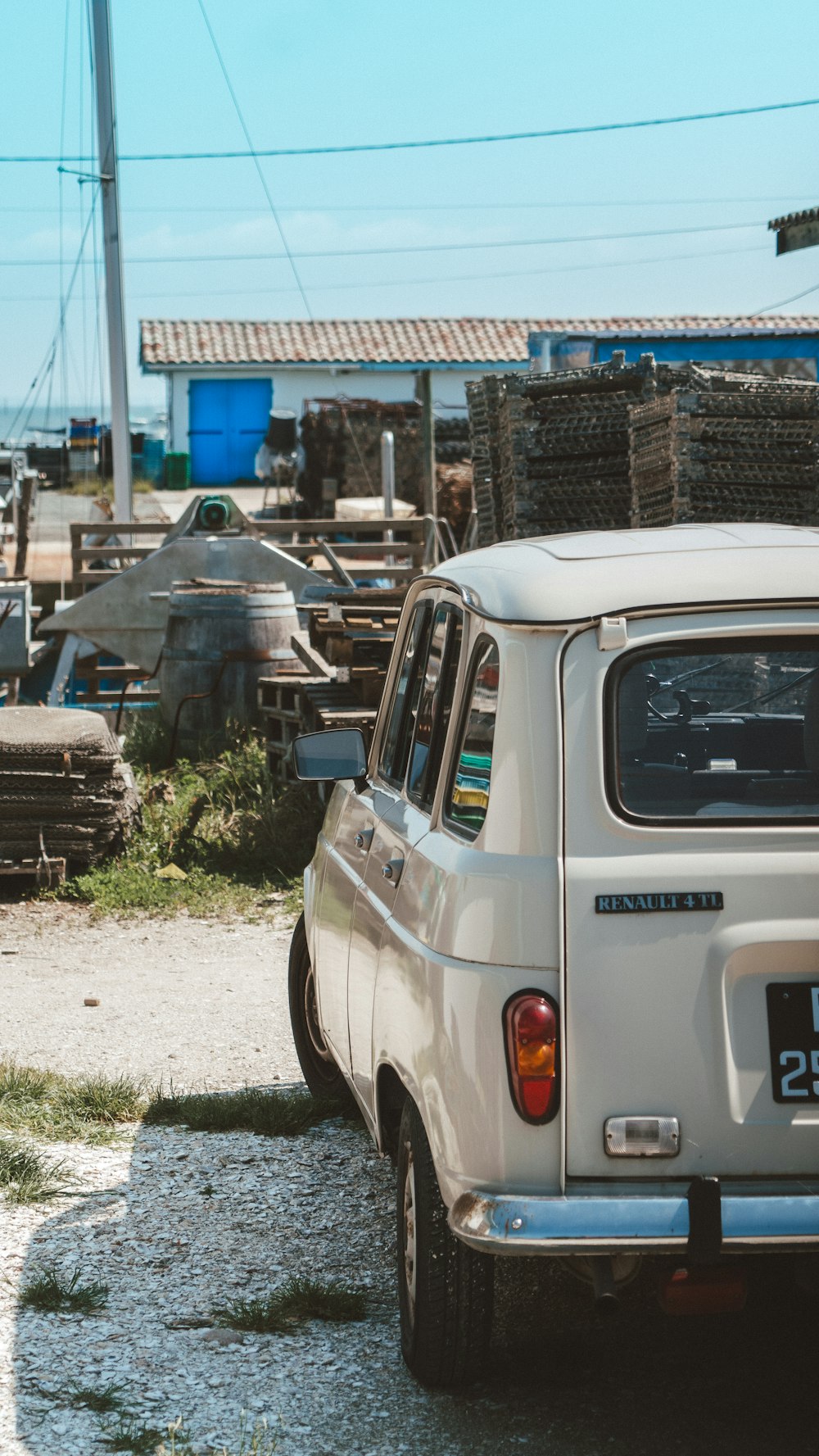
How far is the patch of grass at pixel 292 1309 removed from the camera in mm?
3807

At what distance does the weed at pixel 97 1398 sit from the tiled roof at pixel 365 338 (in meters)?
41.3

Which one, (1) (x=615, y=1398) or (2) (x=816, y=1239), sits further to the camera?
(1) (x=615, y=1398)

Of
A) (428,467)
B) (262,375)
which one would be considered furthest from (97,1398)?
(262,375)

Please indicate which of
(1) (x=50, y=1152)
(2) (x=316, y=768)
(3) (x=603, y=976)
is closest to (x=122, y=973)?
(1) (x=50, y=1152)

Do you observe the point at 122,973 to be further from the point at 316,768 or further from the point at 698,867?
the point at 698,867

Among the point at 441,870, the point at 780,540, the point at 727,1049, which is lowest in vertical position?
the point at 727,1049

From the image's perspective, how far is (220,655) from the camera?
1198 centimetres

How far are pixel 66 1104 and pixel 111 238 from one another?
15830 mm

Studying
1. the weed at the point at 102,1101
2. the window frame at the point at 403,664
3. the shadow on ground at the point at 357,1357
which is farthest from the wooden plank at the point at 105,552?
the shadow on ground at the point at 357,1357

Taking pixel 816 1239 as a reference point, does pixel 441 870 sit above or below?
above

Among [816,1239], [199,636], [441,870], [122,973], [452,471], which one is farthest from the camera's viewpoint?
[452,471]

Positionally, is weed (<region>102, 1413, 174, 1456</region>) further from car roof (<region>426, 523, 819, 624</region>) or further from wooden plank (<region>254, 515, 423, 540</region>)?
wooden plank (<region>254, 515, 423, 540</region>)

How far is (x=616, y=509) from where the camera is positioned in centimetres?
1051

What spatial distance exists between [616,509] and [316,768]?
21.6ft
